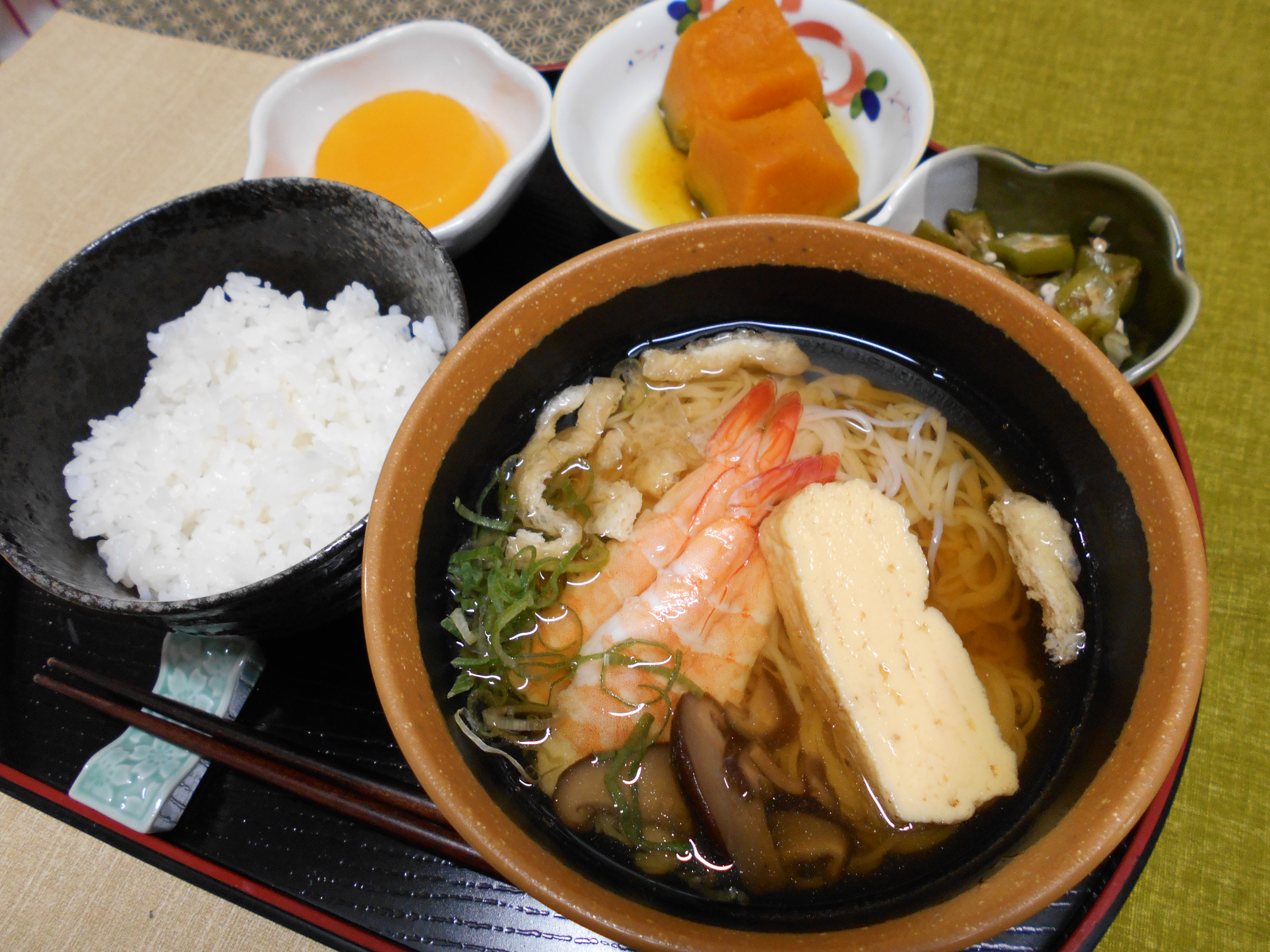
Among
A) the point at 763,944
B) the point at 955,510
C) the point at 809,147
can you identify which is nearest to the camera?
the point at 763,944

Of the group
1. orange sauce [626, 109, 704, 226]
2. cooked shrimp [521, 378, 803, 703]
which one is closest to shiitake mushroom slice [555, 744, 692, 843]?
cooked shrimp [521, 378, 803, 703]

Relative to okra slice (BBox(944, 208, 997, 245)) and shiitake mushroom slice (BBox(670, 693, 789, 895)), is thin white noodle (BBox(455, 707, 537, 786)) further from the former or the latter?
okra slice (BBox(944, 208, 997, 245))

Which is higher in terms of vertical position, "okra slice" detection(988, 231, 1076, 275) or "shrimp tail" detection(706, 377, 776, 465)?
"shrimp tail" detection(706, 377, 776, 465)

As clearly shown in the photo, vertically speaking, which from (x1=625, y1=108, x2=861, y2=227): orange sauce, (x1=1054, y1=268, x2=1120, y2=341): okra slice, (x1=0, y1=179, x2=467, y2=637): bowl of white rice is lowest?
(x1=1054, y1=268, x2=1120, y2=341): okra slice

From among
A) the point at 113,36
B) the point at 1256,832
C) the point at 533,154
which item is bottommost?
the point at 1256,832

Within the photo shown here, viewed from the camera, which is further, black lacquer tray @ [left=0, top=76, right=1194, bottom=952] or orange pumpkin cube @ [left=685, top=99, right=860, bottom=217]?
orange pumpkin cube @ [left=685, top=99, right=860, bottom=217]

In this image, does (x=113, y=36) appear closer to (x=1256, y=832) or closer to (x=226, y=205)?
(x=226, y=205)

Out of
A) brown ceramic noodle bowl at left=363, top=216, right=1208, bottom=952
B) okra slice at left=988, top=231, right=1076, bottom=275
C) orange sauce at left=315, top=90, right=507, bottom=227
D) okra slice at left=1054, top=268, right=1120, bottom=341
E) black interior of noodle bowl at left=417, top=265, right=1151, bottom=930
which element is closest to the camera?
brown ceramic noodle bowl at left=363, top=216, right=1208, bottom=952

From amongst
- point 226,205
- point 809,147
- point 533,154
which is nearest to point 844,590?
point 809,147

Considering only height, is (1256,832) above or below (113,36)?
below
